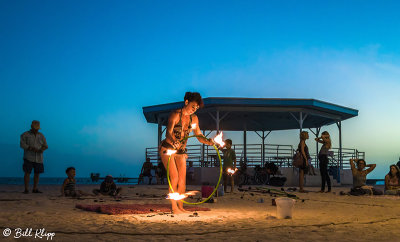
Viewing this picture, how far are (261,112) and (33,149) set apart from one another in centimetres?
1361

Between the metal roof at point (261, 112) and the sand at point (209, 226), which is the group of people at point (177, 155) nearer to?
the sand at point (209, 226)

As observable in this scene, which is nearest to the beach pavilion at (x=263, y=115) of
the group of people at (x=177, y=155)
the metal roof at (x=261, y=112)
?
the metal roof at (x=261, y=112)

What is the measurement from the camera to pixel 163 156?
6469 millimetres

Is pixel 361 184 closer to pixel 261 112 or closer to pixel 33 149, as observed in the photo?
pixel 33 149

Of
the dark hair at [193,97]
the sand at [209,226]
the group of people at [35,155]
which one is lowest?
the sand at [209,226]

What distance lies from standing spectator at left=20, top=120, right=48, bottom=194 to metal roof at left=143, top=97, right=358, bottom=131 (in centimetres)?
1007

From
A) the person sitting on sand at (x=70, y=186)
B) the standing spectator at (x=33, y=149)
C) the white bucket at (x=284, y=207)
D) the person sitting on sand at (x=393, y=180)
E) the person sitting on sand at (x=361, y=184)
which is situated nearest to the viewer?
the white bucket at (x=284, y=207)

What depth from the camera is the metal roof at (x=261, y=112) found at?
790 inches

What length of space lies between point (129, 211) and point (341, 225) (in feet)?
10.1

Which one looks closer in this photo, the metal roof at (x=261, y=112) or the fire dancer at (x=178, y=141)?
the fire dancer at (x=178, y=141)

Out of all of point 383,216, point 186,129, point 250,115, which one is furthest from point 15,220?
point 250,115

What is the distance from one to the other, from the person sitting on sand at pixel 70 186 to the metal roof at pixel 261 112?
34.6 ft

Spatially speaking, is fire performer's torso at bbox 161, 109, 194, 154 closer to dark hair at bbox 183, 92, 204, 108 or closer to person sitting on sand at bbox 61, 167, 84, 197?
dark hair at bbox 183, 92, 204, 108

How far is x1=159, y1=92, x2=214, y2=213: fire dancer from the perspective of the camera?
641 cm
